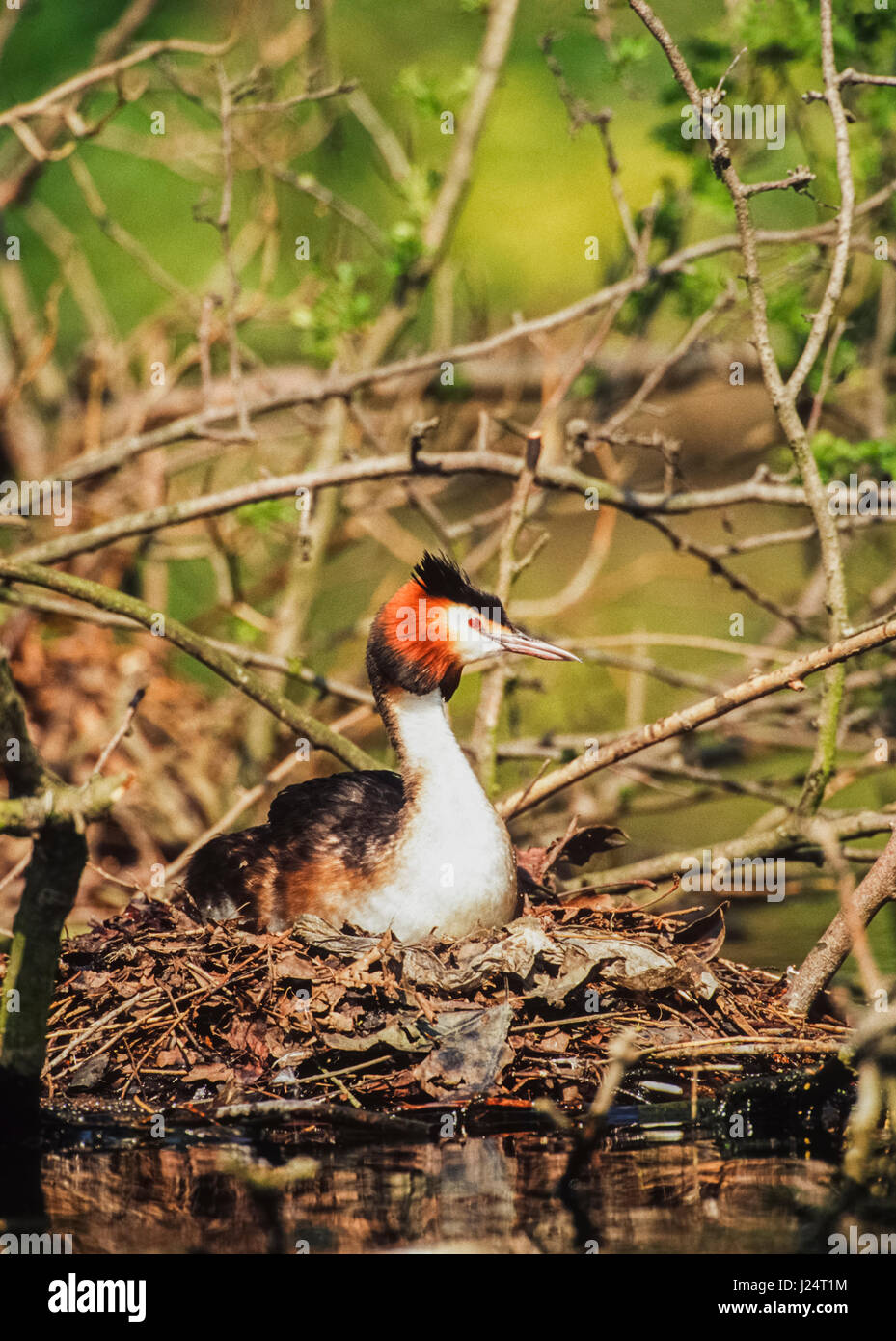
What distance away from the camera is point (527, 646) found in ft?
19.5

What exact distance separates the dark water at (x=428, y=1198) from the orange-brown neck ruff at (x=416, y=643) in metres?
1.91

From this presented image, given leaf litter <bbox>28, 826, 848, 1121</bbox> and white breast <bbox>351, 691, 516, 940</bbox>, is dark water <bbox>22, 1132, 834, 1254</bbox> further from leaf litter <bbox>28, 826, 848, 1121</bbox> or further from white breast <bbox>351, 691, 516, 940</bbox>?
white breast <bbox>351, 691, 516, 940</bbox>

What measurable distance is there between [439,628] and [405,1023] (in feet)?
5.59

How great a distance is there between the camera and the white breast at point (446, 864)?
5.57 meters

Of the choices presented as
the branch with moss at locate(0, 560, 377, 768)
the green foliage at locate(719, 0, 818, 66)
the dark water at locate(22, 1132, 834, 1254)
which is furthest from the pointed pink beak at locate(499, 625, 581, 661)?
the green foliage at locate(719, 0, 818, 66)

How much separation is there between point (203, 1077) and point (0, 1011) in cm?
95

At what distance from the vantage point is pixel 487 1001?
518cm

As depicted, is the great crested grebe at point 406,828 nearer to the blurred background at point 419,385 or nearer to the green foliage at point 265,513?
the blurred background at point 419,385

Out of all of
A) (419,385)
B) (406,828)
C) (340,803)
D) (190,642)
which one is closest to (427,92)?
(419,385)

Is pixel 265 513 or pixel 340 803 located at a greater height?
pixel 265 513

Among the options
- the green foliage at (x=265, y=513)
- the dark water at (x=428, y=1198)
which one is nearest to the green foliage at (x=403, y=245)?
the green foliage at (x=265, y=513)

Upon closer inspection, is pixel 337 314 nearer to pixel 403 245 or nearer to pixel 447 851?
pixel 403 245

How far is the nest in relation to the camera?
4969 millimetres

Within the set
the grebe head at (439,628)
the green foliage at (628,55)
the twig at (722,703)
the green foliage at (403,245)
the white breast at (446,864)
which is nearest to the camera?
the twig at (722,703)
